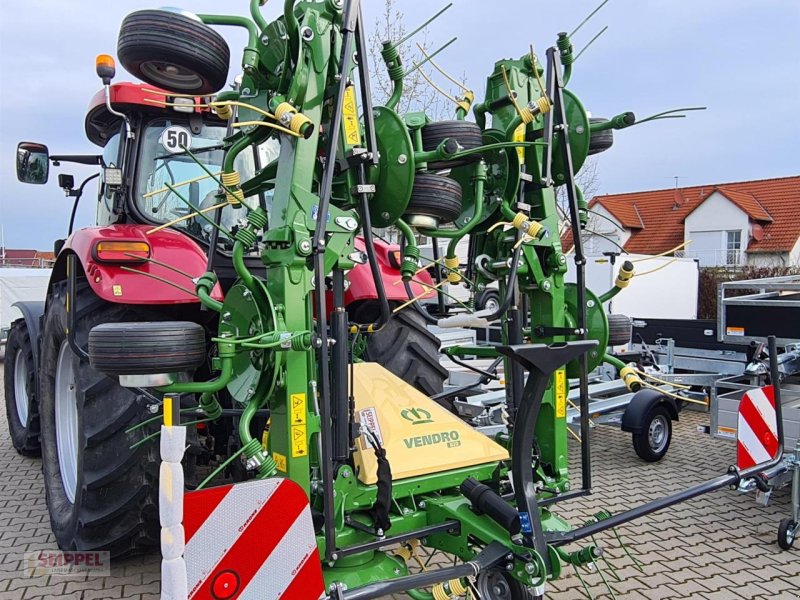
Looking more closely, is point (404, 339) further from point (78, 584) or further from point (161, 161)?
point (78, 584)

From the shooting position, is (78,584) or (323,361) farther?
(78,584)

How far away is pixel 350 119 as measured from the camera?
234 centimetres

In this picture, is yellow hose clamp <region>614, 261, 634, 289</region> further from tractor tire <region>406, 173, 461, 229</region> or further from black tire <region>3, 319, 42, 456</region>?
black tire <region>3, 319, 42, 456</region>

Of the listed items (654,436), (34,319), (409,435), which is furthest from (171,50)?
(654,436)

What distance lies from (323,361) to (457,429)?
3.11ft

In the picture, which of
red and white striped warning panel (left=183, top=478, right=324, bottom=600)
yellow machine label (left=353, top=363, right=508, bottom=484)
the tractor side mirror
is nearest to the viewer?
red and white striped warning panel (left=183, top=478, right=324, bottom=600)

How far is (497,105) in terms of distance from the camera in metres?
2.95

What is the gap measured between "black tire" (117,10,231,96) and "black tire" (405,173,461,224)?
82 cm

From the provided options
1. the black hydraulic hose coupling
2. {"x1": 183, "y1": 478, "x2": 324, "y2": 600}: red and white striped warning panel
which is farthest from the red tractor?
the black hydraulic hose coupling

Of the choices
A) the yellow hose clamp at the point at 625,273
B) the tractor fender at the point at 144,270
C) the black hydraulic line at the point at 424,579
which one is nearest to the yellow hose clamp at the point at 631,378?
the yellow hose clamp at the point at 625,273

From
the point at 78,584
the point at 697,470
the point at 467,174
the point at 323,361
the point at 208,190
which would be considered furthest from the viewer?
the point at 697,470

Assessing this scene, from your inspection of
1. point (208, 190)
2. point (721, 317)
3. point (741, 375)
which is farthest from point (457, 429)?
point (741, 375)

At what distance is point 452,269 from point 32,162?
126 inches

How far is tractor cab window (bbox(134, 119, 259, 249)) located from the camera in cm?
365
